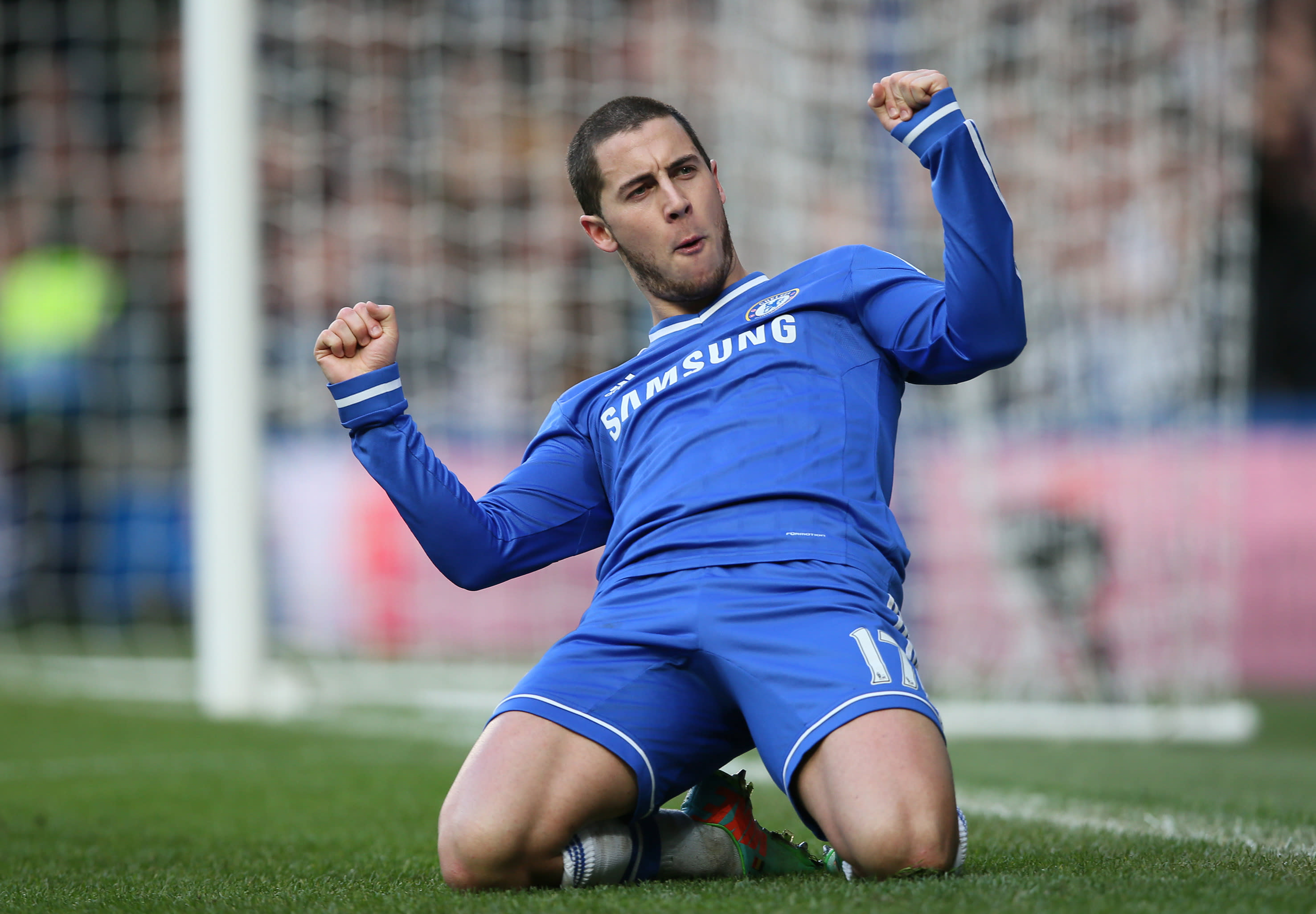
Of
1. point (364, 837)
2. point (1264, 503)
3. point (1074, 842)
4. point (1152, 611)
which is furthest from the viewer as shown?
point (1264, 503)

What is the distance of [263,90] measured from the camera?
8055mm

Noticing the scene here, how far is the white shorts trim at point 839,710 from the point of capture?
2.26 meters

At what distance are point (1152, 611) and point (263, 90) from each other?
5.29 m

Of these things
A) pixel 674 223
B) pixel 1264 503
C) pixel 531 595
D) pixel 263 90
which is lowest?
pixel 531 595

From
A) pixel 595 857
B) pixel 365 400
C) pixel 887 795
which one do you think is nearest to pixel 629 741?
pixel 595 857

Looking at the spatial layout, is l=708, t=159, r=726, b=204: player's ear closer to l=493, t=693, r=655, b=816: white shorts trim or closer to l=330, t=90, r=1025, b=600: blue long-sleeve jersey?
l=330, t=90, r=1025, b=600: blue long-sleeve jersey

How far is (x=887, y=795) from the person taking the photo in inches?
85.8

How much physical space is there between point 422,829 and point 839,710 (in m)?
1.41

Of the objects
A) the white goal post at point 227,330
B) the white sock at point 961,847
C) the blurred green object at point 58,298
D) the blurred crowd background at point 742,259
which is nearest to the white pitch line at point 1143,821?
the white sock at point 961,847

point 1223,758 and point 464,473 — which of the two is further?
point 464,473

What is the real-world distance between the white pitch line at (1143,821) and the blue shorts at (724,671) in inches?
33.7

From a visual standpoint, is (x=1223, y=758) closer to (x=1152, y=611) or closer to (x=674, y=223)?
(x=1152, y=611)

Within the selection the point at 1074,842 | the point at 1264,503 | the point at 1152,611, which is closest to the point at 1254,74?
the point at 1264,503

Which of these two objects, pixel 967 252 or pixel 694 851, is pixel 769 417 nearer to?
Result: pixel 967 252
